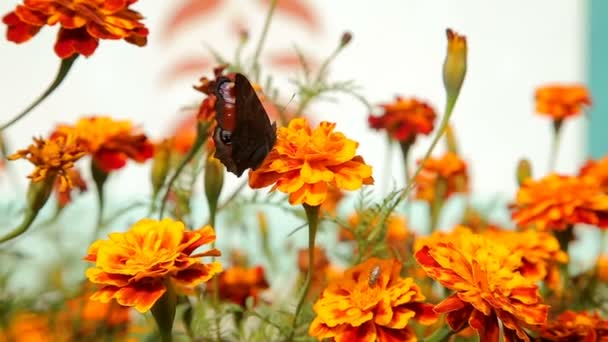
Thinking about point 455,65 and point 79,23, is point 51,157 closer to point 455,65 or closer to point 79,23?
point 79,23

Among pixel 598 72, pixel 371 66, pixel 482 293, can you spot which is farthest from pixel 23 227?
pixel 598 72

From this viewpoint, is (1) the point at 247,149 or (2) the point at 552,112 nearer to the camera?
(1) the point at 247,149

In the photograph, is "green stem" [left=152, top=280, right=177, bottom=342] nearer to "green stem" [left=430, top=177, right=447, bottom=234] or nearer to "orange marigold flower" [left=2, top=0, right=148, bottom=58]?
"orange marigold flower" [left=2, top=0, right=148, bottom=58]

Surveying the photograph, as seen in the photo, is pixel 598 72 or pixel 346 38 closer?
pixel 346 38

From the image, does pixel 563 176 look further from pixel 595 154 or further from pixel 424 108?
pixel 595 154

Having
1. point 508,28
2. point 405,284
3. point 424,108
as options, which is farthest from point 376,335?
point 508,28
